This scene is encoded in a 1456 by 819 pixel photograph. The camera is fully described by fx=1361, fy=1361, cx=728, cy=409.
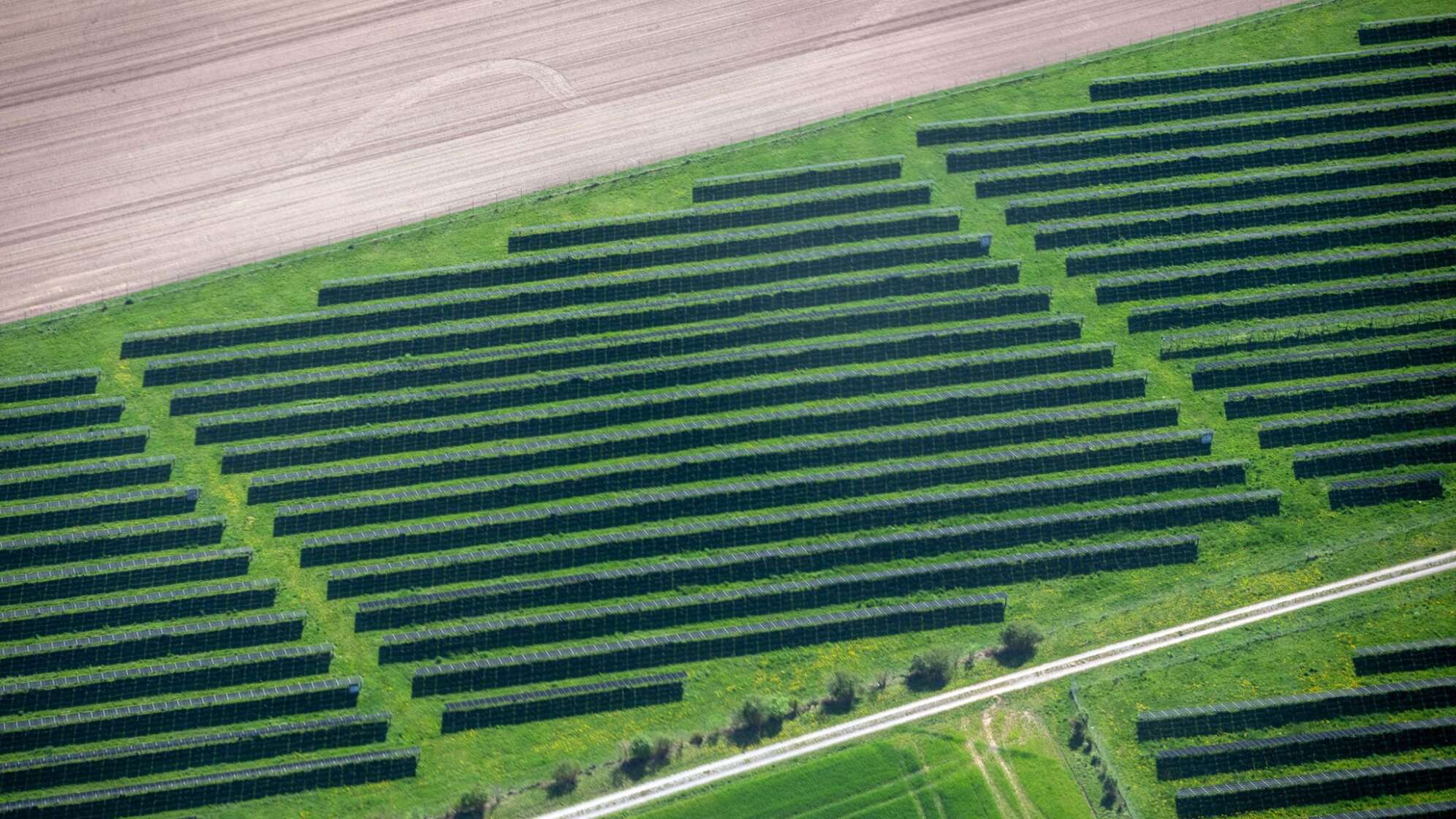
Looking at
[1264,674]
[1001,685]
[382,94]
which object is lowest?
[1264,674]

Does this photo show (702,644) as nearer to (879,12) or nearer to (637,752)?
(637,752)

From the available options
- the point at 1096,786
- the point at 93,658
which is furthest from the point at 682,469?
the point at 93,658

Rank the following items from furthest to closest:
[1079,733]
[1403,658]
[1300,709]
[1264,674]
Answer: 1. [1264,674]
2. [1403,658]
3. [1079,733]
4. [1300,709]

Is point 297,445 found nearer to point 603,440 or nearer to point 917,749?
point 603,440

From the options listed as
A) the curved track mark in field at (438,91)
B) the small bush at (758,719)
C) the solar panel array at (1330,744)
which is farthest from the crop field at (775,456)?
the curved track mark in field at (438,91)

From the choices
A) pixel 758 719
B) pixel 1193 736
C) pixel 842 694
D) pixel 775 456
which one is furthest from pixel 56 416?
pixel 1193 736

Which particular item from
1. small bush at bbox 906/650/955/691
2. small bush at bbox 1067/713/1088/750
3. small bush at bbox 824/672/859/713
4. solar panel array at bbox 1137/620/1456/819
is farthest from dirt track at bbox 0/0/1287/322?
solar panel array at bbox 1137/620/1456/819
